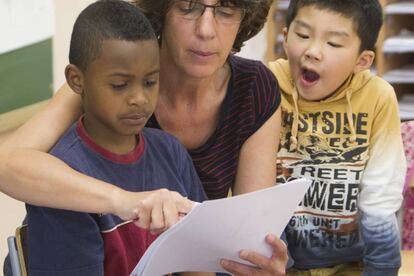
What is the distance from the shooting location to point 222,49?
1497mm

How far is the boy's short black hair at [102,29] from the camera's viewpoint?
1.25m

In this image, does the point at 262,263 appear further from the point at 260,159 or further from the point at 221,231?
the point at 260,159

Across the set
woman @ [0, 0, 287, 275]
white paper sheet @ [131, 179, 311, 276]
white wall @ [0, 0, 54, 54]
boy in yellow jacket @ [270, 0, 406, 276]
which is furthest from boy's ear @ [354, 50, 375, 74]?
white wall @ [0, 0, 54, 54]

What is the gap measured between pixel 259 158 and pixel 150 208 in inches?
21.5

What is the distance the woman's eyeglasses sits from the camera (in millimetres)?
1467

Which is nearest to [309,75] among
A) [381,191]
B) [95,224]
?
[381,191]

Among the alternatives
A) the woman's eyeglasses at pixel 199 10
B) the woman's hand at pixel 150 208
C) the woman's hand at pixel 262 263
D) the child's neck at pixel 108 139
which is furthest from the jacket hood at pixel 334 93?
the woman's hand at pixel 150 208

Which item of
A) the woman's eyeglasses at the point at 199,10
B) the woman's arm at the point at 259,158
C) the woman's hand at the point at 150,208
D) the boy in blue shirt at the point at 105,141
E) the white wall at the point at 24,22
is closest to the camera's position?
the woman's hand at the point at 150,208

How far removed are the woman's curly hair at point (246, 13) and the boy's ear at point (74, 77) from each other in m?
0.26

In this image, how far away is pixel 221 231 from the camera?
1.22 m

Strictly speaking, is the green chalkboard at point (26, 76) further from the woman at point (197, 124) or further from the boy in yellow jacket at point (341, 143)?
the boy in yellow jacket at point (341, 143)

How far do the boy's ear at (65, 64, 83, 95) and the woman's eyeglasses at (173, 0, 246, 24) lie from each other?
281mm

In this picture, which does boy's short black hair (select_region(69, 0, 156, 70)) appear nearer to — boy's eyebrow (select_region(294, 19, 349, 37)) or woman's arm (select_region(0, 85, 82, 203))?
woman's arm (select_region(0, 85, 82, 203))

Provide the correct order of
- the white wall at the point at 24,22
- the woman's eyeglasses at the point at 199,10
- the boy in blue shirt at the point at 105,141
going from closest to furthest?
the boy in blue shirt at the point at 105,141
the woman's eyeglasses at the point at 199,10
the white wall at the point at 24,22
